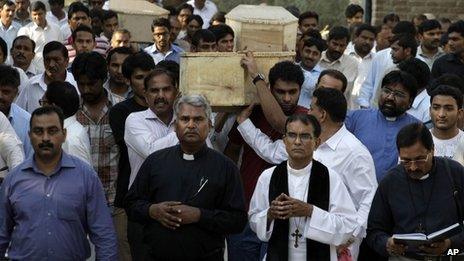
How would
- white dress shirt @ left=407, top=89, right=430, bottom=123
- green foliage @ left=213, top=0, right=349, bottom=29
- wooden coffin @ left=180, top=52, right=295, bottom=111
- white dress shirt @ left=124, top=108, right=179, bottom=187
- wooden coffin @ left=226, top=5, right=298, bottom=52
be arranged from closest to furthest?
white dress shirt @ left=124, top=108, right=179, bottom=187
wooden coffin @ left=180, top=52, right=295, bottom=111
wooden coffin @ left=226, top=5, right=298, bottom=52
white dress shirt @ left=407, top=89, right=430, bottom=123
green foliage @ left=213, top=0, right=349, bottom=29

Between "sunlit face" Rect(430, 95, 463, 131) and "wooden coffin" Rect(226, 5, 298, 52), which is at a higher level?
"wooden coffin" Rect(226, 5, 298, 52)

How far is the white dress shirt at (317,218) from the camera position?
7.85 m

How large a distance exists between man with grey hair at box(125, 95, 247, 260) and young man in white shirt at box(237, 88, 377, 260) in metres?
0.75

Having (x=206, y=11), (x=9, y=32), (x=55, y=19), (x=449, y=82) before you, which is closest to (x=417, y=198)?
(x=449, y=82)

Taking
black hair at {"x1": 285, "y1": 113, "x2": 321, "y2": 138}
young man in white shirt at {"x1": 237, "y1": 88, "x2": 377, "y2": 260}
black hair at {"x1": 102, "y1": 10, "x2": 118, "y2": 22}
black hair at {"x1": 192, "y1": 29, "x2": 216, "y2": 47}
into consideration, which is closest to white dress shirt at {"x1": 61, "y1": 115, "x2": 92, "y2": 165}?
young man in white shirt at {"x1": 237, "y1": 88, "x2": 377, "y2": 260}

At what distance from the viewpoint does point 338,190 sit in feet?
26.3

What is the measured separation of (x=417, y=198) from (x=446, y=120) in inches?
57.8

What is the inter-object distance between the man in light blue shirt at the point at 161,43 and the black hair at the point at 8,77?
439 centimetres

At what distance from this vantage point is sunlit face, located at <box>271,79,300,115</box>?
30.2ft

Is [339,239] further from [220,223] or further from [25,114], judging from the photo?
[25,114]

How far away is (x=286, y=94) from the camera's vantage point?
9.25 metres

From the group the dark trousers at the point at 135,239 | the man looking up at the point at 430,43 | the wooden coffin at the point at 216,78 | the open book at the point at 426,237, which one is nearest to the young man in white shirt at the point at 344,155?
the open book at the point at 426,237

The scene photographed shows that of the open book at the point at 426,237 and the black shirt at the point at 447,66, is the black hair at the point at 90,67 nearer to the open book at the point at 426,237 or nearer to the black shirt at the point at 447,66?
the open book at the point at 426,237

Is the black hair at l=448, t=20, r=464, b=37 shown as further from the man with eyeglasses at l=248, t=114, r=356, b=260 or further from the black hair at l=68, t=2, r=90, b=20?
the man with eyeglasses at l=248, t=114, r=356, b=260
